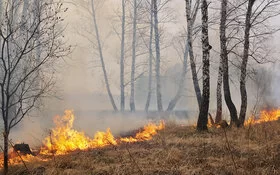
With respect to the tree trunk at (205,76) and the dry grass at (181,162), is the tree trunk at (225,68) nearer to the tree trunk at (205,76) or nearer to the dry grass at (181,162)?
the tree trunk at (205,76)

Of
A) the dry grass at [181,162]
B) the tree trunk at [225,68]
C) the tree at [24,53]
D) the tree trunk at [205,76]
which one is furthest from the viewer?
the tree trunk at [225,68]

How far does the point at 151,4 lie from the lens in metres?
23.2

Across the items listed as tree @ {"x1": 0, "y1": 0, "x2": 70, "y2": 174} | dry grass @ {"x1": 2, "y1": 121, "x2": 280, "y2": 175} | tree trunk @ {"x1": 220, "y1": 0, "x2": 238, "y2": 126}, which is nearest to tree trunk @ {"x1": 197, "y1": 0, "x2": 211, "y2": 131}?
tree trunk @ {"x1": 220, "y1": 0, "x2": 238, "y2": 126}

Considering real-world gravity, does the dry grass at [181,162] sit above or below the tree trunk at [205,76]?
below

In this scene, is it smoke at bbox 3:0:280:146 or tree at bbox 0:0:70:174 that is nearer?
tree at bbox 0:0:70:174

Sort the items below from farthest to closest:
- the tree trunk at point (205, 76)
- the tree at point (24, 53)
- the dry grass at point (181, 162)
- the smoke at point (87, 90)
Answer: the smoke at point (87, 90), the tree trunk at point (205, 76), the tree at point (24, 53), the dry grass at point (181, 162)

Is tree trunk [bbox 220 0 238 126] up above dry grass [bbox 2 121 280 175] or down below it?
above

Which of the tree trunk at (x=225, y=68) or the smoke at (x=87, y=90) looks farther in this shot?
the smoke at (x=87, y=90)

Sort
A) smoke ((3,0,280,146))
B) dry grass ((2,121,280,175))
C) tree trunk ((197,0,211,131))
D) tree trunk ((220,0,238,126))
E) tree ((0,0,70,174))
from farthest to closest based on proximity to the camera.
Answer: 1. smoke ((3,0,280,146))
2. tree trunk ((220,0,238,126))
3. tree trunk ((197,0,211,131))
4. tree ((0,0,70,174))
5. dry grass ((2,121,280,175))

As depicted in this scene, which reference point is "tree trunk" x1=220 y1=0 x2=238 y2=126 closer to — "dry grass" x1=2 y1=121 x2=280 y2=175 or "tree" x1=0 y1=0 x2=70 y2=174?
"dry grass" x1=2 y1=121 x2=280 y2=175

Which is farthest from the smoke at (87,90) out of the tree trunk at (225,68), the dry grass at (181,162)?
the dry grass at (181,162)

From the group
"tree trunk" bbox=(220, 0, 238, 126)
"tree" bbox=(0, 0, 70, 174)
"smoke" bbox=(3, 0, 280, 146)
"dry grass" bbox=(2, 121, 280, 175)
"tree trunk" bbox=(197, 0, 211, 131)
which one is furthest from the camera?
"smoke" bbox=(3, 0, 280, 146)

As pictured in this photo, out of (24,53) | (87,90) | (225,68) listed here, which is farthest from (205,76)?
(87,90)

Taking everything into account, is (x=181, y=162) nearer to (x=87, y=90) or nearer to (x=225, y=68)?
(x=225, y=68)
